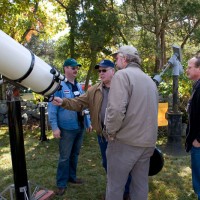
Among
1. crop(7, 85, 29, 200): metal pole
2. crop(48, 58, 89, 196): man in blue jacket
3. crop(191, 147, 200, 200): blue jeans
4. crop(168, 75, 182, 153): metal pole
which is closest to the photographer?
crop(7, 85, 29, 200): metal pole

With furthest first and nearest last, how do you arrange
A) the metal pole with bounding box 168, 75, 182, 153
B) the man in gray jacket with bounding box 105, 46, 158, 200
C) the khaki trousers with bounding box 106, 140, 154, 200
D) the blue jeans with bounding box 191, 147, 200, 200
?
the metal pole with bounding box 168, 75, 182, 153
the blue jeans with bounding box 191, 147, 200, 200
the khaki trousers with bounding box 106, 140, 154, 200
the man in gray jacket with bounding box 105, 46, 158, 200

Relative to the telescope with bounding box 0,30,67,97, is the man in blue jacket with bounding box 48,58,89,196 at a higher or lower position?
lower

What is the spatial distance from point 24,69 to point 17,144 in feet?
2.76

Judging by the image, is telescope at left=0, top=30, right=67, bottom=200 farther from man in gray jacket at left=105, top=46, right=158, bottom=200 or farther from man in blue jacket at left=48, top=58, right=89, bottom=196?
Answer: man in gray jacket at left=105, top=46, right=158, bottom=200

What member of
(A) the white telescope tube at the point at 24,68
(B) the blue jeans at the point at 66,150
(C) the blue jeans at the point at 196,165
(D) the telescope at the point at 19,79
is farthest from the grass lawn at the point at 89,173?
(A) the white telescope tube at the point at 24,68

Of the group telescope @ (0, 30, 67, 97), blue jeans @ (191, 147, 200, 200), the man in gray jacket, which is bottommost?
blue jeans @ (191, 147, 200, 200)

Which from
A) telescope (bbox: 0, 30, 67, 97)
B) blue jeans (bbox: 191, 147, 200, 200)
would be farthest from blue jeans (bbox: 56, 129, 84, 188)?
blue jeans (bbox: 191, 147, 200, 200)

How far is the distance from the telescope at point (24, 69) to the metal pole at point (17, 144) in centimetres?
22

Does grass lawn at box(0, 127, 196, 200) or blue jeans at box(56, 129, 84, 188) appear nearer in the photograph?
blue jeans at box(56, 129, 84, 188)

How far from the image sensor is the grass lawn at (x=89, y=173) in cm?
374

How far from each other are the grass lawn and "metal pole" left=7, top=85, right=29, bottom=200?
0.74m

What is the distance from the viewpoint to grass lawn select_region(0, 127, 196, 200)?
374cm

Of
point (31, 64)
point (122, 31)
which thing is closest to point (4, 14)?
point (122, 31)

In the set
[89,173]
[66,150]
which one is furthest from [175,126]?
[66,150]
